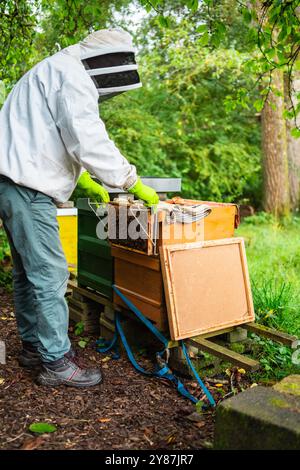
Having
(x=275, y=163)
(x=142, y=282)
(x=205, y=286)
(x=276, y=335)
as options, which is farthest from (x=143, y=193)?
(x=275, y=163)

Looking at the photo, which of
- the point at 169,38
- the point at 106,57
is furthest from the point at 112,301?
the point at 169,38

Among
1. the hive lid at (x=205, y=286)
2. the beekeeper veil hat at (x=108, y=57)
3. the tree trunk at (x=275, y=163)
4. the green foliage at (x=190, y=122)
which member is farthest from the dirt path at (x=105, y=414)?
the tree trunk at (x=275, y=163)

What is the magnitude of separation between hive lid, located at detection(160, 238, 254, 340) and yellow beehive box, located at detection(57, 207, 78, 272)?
1840 mm

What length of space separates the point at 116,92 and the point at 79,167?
0.50m

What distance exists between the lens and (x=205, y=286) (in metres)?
2.89

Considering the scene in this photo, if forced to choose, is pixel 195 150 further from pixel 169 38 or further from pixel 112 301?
pixel 112 301

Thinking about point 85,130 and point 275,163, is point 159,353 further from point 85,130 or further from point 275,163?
point 275,163

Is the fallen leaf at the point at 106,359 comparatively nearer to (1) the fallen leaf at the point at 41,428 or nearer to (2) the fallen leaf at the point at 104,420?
(2) the fallen leaf at the point at 104,420

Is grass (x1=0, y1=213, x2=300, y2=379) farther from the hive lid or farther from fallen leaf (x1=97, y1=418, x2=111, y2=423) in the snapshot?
fallen leaf (x1=97, y1=418, x2=111, y2=423)

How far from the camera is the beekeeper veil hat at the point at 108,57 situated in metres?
2.69

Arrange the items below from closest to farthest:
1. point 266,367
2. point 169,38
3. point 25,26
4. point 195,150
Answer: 1. point 266,367
2. point 25,26
3. point 169,38
4. point 195,150

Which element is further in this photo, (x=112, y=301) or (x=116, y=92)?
(x=112, y=301)

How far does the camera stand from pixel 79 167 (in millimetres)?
2812

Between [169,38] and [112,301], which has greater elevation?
[169,38]
